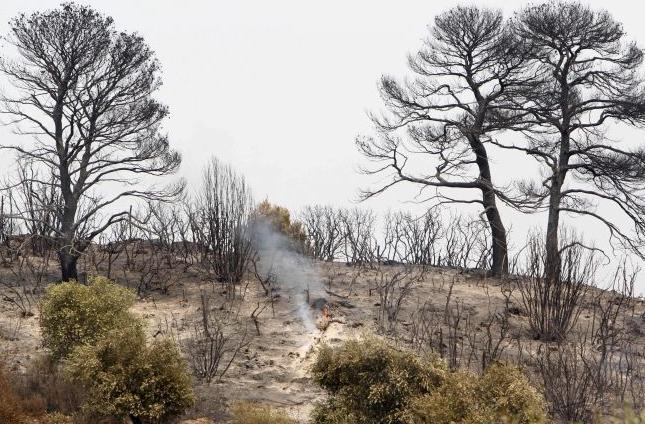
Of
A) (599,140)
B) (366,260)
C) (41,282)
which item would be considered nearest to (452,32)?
(599,140)

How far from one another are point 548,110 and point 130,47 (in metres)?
12.6

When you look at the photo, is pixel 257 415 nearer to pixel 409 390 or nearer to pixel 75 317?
pixel 409 390

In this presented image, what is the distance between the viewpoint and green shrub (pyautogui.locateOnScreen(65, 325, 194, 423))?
11164mm

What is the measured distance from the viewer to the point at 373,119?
83.9ft

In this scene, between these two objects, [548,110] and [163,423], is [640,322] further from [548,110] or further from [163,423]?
[163,423]

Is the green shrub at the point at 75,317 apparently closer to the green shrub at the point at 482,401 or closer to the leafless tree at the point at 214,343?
the leafless tree at the point at 214,343

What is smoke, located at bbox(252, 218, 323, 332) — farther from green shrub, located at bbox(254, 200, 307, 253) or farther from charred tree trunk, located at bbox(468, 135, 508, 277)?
charred tree trunk, located at bbox(468, 135, 508, 277)

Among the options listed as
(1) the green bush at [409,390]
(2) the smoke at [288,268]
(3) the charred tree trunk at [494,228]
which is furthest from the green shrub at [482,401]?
(3) the charred tree trunk at [494,228]

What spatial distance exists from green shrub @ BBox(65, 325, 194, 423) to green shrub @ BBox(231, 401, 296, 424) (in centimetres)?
75

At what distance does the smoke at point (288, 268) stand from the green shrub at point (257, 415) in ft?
16.9

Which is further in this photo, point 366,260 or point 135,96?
point 366,260

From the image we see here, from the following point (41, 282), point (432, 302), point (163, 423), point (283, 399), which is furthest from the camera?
point (41, 282)

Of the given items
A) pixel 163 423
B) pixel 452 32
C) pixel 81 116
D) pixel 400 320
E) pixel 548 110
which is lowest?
pixel 163 423

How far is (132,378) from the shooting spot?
11.3m
